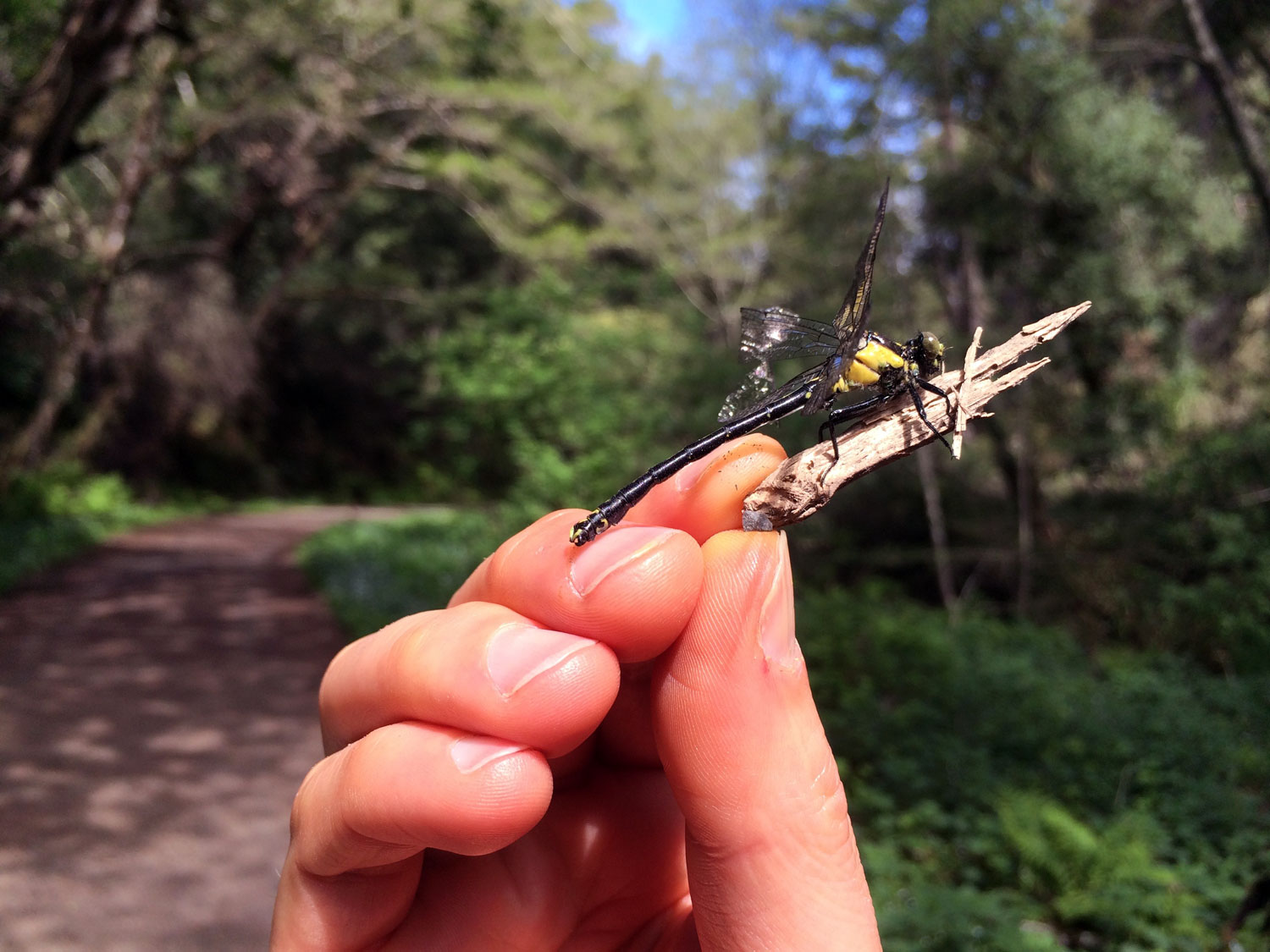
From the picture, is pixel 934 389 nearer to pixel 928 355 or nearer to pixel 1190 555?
pixel 928 355

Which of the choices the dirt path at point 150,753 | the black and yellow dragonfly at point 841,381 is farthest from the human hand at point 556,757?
the dirt path at point 150,753

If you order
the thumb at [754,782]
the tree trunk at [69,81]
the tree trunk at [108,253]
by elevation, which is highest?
the tree trunk at [108,253]

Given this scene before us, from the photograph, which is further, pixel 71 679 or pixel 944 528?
pixel 944 528

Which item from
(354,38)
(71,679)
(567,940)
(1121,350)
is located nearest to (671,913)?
(567,940)

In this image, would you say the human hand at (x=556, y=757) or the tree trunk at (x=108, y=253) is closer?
the human hand at (x=556, y=757)

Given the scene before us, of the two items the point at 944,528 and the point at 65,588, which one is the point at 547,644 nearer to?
the point at 944,528

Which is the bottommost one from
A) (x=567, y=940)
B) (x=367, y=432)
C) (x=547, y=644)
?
(x=567, y=940)

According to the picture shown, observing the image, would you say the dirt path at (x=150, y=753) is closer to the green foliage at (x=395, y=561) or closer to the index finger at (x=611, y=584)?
the green foliage at (x=395, y=561)

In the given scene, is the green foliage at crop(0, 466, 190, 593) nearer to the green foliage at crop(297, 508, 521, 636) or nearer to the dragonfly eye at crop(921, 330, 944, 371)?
the green foliage at crop(297, 508, 521, 636)
